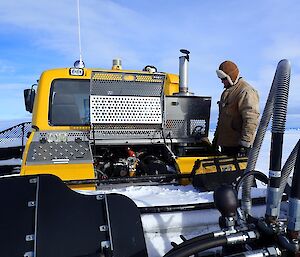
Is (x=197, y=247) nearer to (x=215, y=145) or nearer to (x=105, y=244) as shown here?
(x=105, y=244)

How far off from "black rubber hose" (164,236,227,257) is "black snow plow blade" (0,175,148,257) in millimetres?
419

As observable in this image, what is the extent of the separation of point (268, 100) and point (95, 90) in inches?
111

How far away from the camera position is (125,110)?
14.1 ft

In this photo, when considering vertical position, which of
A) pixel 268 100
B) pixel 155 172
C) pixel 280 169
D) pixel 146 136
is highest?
pixel 268 100

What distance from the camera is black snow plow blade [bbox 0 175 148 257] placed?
159 cm

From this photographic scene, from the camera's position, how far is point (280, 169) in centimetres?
156

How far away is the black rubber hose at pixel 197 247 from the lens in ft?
4.18

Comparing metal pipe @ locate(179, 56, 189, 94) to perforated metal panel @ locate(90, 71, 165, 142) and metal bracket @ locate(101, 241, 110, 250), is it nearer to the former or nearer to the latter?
perforated metal panel @ locate(90, 71, 165, 142)

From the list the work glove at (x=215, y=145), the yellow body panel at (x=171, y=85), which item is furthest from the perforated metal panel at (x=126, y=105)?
the work glove at (x=215, y=145)

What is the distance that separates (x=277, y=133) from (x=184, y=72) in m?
3.22

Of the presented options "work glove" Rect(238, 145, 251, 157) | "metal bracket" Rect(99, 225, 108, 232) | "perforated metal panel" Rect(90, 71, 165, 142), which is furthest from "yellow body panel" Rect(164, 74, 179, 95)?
"metal bracket" Rect(99, 225, 108, 232)

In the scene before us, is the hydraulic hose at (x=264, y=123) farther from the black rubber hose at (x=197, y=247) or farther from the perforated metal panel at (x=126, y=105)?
the perforated metal panel at (x=126, y=105)

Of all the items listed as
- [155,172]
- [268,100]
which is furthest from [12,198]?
[155,172]

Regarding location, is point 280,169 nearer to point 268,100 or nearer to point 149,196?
point 268,100
